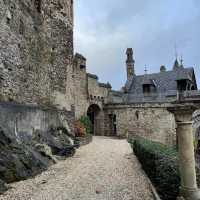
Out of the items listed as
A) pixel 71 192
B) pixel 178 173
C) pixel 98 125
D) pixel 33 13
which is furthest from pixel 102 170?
pixel 98 125

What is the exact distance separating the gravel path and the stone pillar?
0.99 metres

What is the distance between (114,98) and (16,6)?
16.1m

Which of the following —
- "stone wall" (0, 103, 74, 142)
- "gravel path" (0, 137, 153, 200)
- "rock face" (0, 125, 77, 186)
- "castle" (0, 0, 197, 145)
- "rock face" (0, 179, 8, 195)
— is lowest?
"gravel path" (0, 137, 153, 200)

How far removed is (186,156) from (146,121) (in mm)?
17525

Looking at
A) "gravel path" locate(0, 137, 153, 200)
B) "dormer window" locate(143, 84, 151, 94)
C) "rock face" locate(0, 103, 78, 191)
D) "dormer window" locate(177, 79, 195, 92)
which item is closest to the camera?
"gravel path" locate(0, 137, 153, 200)

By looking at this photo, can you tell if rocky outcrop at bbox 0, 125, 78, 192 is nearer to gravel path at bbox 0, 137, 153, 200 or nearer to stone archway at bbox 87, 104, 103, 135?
gravel path at bbox 0, 137, 153, 200

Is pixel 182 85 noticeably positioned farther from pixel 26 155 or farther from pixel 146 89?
pixel 26 155

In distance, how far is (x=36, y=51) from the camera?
1203cm

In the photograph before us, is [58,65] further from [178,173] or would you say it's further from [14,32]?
[178,173]

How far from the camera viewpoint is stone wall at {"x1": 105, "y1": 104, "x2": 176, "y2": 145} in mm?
20906

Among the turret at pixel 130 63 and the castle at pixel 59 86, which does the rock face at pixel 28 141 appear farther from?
the turret at pixel 130 63

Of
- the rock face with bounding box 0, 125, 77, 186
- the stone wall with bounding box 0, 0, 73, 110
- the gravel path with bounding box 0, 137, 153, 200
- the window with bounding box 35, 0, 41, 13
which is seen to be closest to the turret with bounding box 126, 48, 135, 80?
the stone wall with bounding box 0, 0, 73, 110

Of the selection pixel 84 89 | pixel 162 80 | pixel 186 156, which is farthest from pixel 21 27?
pixel 162 80

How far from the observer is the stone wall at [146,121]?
20906 mm
